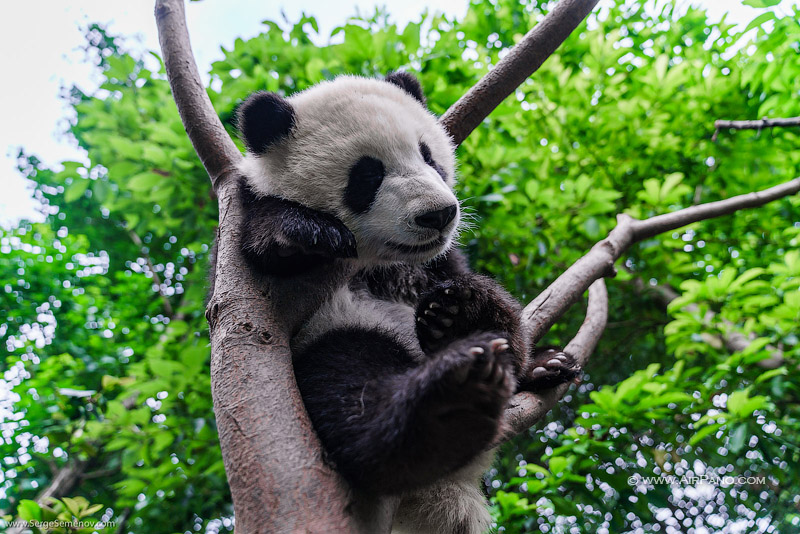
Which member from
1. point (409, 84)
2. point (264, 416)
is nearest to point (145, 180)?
point (409, 84)

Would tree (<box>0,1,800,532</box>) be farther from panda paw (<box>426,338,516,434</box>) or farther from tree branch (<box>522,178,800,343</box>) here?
panda paw (<box>426,338,516,434</box>)

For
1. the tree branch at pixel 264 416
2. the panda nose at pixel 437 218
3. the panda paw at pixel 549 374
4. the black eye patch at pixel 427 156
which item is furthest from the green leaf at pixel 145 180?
the panda paw at pixel 549 374

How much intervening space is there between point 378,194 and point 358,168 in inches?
6.7

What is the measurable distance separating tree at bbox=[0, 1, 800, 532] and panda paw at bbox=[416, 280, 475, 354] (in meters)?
0.72

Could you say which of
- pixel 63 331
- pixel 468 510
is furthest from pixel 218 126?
pixel 63 331

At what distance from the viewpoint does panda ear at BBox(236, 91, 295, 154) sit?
2170 mm

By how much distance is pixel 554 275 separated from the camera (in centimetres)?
422

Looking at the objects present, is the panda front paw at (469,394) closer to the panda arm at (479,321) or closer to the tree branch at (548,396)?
the tree branch at (548,396)

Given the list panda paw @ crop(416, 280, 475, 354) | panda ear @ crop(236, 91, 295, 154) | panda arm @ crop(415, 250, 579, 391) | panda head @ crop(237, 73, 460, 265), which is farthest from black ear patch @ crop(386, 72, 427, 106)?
panda paw @ crop(416, 280, 475, 354)

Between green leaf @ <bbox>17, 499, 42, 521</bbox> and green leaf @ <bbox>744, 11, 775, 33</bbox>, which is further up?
green leaf @ <bbox>744, 11, 775, 33</bbox>

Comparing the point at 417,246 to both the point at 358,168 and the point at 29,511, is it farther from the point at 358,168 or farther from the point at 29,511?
the point at 29,511

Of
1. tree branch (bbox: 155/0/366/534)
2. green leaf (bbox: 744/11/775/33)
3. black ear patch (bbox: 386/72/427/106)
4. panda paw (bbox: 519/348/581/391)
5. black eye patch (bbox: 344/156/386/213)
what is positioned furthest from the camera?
black ear patch (bbox: 386/72/427/106)

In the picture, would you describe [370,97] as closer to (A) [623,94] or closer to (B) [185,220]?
(B) [185,220]

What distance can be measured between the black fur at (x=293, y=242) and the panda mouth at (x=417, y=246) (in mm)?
311
